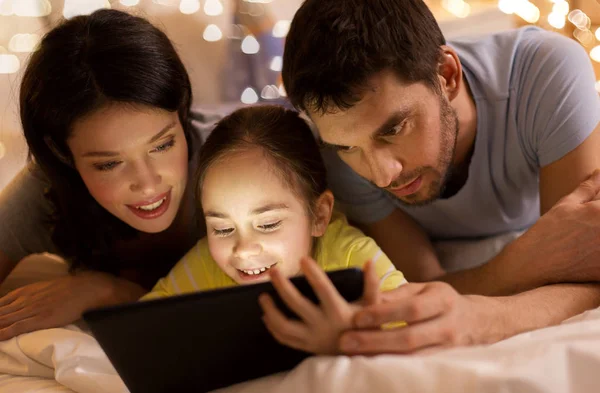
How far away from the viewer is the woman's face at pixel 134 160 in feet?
3.61

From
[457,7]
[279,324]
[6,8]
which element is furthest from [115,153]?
[457,7]

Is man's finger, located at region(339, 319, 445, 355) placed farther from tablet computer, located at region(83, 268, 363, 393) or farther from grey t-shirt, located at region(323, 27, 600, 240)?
grey t-shirt, located at region(323, 27, 600, 240)

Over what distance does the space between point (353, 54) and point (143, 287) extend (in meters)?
0.67

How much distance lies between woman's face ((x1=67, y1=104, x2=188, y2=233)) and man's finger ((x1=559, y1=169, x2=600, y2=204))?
2.25ft

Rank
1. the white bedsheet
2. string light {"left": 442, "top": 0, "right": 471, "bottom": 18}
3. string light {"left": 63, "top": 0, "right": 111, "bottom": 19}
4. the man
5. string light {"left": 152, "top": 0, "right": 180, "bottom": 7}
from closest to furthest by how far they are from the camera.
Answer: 1. the white bedsheet
2. the man
3. string light {"left": 63, "top": 0, "right": 111, "bottom": 19}
4. string light {"left": 152, "top": 0, "right": 180, "bottom": 7}
5. string light {"left": 442, "top": 0, "right": 471, "bottom": 18}

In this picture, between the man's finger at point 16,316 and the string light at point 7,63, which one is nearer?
the man's finger at point 16,316

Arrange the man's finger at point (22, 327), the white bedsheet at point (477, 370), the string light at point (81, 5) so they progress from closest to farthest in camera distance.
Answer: the white bedsheet at point (477, 370), the man's finger at point (22, 327), the string light at point (81, 5)

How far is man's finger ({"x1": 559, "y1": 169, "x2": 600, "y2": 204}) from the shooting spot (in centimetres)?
110

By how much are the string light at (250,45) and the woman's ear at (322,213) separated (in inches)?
36.1

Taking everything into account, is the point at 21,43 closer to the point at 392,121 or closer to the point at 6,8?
the point at 6,8

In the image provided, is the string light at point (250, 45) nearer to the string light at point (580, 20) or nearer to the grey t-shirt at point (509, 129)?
the grey t-shirt at point (509, 129)

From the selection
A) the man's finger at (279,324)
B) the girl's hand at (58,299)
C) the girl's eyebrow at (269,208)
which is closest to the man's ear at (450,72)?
the girl's eyebrow at (269,208)

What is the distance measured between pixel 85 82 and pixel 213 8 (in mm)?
975

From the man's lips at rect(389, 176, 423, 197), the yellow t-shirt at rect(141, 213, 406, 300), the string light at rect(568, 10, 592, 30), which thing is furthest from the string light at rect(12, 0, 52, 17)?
the string light at rect(568, 10, 592, 30)
